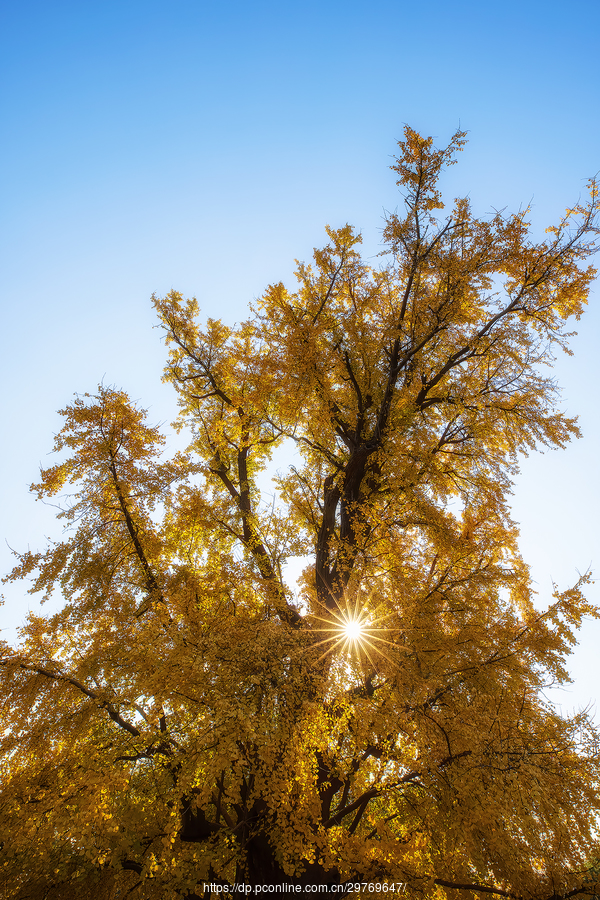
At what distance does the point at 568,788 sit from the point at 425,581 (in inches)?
130

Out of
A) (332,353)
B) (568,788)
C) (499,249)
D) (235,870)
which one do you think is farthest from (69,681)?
(499,249)

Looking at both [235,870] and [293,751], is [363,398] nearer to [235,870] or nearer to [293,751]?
[293,751]

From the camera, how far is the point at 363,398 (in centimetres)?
931

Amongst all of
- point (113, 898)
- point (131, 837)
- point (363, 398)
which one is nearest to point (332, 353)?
point (363, 398)

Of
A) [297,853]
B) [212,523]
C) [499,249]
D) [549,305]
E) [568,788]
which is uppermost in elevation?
[499,249]

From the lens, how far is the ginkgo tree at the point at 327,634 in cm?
487

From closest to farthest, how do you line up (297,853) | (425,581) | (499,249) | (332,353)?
(297,853) < (425,581) < (499,249) < (332,353)

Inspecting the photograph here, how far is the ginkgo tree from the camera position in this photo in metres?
4.87

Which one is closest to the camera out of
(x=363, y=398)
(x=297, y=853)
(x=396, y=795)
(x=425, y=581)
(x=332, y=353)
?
(x=297, y=853)

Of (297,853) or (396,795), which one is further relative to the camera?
(396,795)

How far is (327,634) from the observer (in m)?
6.89

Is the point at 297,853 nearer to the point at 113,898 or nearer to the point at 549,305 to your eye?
the point at 113,898

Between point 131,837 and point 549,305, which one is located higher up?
point 549,305

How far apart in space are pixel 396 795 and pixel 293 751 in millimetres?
2359
